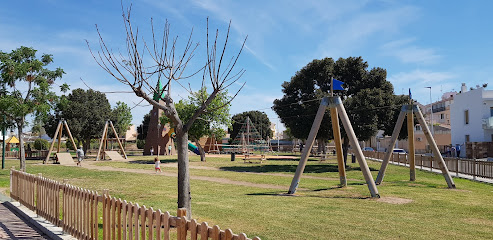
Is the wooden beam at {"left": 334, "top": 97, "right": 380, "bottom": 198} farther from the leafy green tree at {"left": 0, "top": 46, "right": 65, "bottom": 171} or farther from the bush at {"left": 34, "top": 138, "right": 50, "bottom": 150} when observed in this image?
the bush at {"left": 34, "top": 138, "right": 50, "bottom": 150}

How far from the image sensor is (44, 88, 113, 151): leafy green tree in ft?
171

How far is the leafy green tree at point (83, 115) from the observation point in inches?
2051

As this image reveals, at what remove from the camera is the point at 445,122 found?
83.7 m

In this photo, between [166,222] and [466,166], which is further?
[466,166]

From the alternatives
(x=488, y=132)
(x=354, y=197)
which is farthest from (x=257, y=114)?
(x=354, y=197)

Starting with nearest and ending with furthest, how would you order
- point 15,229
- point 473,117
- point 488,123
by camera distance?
point 15,229, point 488,123, point 473,117

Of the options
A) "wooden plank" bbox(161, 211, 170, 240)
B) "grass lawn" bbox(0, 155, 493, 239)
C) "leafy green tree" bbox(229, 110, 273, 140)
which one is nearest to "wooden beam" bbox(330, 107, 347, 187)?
"grass lawn" bbox(0, 155, 493, 239)

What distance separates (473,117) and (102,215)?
4735 centimetres

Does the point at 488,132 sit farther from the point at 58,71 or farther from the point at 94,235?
the point at 94,235

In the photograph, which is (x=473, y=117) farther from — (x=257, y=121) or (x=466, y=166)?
(x=257, y=121)

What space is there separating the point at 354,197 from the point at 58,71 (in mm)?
18286

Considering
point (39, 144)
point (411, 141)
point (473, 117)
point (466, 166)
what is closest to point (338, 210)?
point (411, 141)

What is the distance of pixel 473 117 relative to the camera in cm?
4478

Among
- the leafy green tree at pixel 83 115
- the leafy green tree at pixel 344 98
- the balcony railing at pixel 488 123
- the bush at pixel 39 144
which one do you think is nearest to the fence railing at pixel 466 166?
the leafy green tree at pixel 344 98
